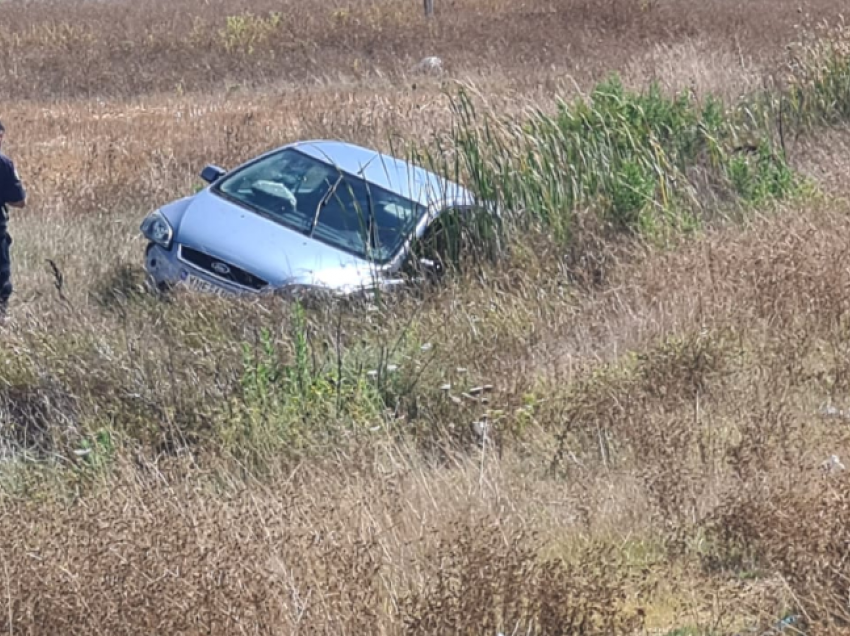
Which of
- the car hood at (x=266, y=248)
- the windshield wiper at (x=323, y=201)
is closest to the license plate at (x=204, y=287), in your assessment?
the car hood at (x=266, y=248)

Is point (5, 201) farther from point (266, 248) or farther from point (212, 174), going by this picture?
point (212, 174)

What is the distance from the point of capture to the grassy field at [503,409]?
4160 mm

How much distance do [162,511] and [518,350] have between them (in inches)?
118

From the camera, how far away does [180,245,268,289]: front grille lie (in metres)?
8.64

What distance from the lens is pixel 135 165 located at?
48.8ft

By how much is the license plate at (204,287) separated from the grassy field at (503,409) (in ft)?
0.80

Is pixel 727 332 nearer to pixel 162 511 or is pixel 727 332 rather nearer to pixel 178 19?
pixel 162 511

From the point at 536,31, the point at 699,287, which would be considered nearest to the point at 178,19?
the point at 536,31

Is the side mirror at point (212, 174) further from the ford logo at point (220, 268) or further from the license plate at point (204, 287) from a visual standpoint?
the license plate at point (204, 287)

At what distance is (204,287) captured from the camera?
27.6ft

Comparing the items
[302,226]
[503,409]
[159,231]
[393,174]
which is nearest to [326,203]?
[302,226]

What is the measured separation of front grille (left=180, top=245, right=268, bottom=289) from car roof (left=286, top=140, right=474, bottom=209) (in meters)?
1.05

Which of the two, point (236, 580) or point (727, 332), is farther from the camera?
point (727, 332)

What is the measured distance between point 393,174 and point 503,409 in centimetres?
389
